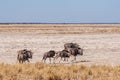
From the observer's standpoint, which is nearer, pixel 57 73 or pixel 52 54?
pixel 57 73

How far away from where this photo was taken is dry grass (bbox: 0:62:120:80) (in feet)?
56.4

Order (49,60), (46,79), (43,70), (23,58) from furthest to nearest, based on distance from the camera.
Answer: (49,60) < (23,58) < (43,70) < (46,79)

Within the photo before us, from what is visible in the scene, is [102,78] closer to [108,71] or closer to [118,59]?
[108,71]

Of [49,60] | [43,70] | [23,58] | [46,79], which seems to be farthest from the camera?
[49,60]

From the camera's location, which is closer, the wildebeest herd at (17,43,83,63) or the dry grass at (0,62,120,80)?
the dry grass at (0,62,120,80)

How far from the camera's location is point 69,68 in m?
19.1

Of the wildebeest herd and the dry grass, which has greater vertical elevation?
the dry grass

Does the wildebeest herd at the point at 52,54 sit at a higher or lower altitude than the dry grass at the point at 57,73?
lower

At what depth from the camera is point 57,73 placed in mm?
17656

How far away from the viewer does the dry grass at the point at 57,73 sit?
17.2 metres

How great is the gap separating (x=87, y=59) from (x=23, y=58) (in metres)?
4.97

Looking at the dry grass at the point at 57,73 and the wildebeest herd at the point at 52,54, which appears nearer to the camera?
the dry grass at the point at 57,73

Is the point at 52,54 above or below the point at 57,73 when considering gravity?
below

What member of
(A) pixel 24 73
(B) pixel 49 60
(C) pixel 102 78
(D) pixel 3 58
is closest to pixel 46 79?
(A) pixel 24 73
